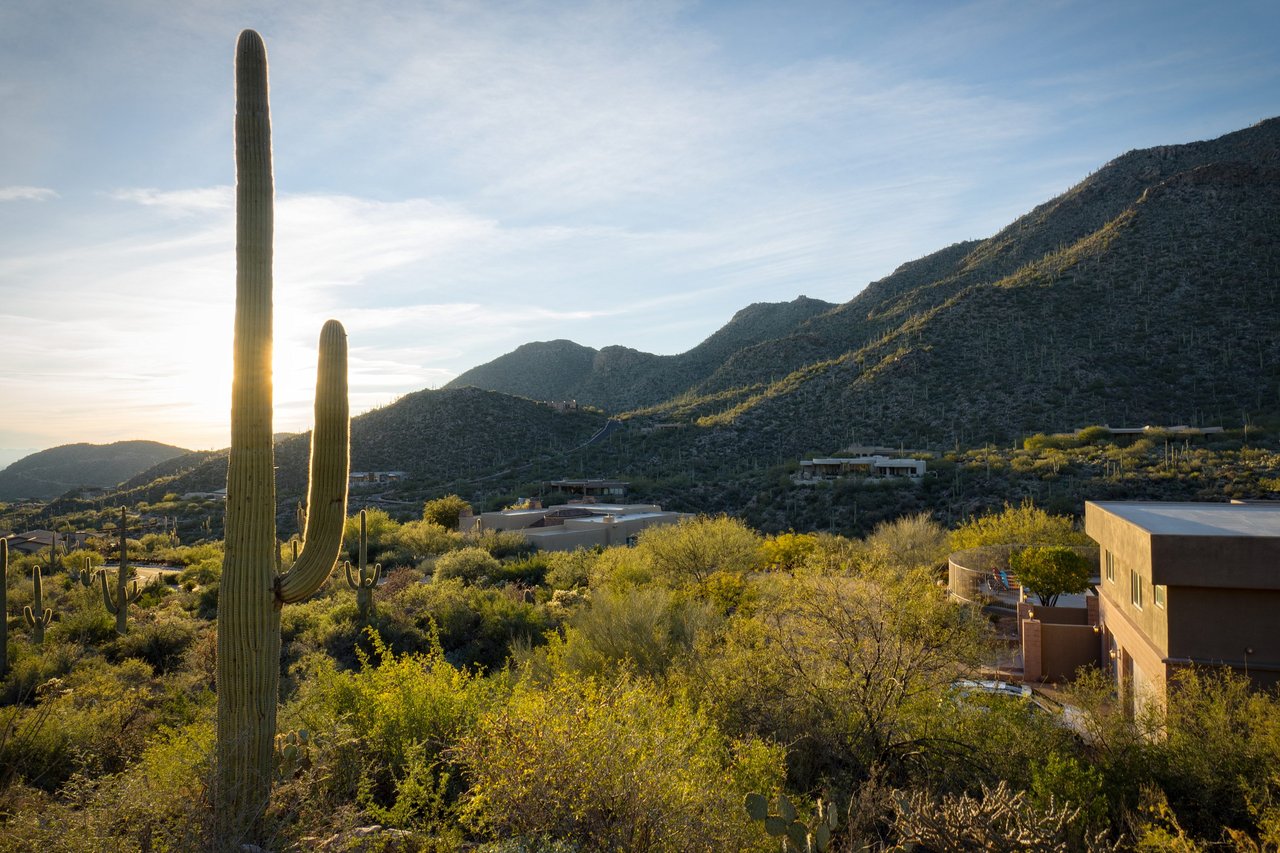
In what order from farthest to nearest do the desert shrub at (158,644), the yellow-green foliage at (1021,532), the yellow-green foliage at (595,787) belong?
the yellow-green foliage at (1021,532) → the desert shrub at (158,644) → the yellow-green foliage at (595,787)

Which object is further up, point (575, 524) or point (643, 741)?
point (643, 741)

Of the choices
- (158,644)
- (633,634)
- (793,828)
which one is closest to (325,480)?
(793,828)

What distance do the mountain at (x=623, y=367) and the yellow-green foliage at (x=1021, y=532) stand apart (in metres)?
57.2

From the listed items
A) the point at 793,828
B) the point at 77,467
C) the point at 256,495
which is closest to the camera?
the point at 793,828

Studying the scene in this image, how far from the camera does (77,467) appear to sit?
77312 millimetres

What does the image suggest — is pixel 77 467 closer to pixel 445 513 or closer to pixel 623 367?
pixel 623 367

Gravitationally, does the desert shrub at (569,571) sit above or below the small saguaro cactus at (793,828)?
below

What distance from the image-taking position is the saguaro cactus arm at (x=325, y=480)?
6168 mm

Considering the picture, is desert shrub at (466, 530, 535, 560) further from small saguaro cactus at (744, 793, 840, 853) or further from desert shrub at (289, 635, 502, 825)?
small saguaro cactus at (744, 793, 840, 853)

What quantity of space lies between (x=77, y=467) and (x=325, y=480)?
89874mm

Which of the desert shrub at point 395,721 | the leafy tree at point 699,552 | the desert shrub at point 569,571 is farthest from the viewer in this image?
the desert shrub at point 569,571

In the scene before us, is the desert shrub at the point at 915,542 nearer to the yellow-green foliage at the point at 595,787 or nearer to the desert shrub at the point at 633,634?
the desert shrub at the point at 633,634

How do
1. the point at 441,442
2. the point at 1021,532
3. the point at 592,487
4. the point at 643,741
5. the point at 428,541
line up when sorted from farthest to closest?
1. the point at 441,442
2. the point at 592,487
3. the point at 428,541
4. the point at 1021,532
5. the point at 643,741

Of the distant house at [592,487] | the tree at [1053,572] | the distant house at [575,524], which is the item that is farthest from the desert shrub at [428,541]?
the tree at [1053,572]
